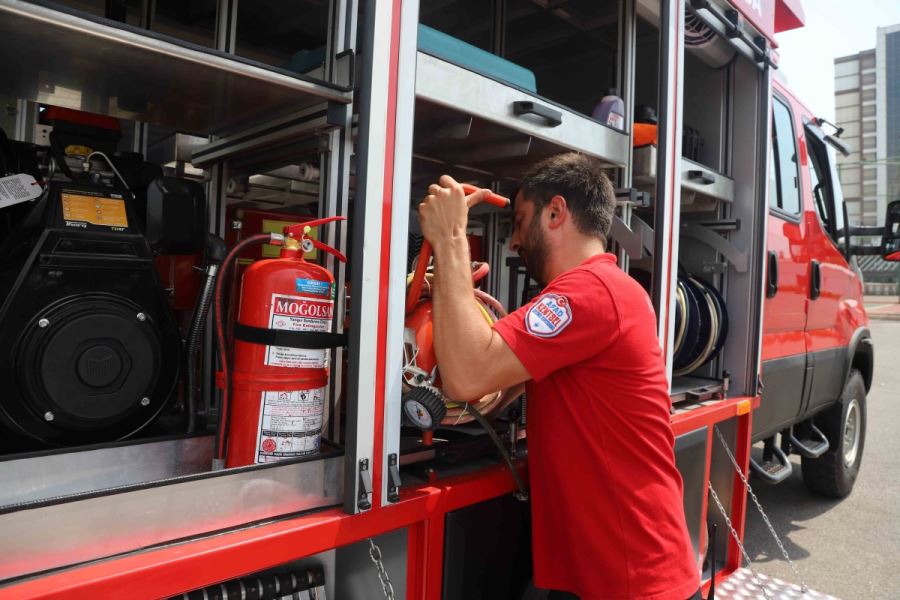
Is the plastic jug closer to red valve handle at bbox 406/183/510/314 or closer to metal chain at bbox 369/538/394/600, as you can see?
red valve handle at bbox 406/183/510/314

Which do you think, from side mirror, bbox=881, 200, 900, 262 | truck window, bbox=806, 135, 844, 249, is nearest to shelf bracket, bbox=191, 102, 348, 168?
truck window, bbox=806, 135, 844, 249

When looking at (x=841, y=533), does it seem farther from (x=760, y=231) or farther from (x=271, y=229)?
(x=271, y=229)

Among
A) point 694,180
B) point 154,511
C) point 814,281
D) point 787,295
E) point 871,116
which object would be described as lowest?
point 154,511

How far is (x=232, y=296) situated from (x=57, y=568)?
774 millimetres

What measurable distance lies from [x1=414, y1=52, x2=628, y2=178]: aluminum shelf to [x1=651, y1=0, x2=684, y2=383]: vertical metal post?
0.16 meters

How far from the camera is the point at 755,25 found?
273 centimetres

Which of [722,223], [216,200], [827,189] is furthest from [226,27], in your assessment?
[827,189]

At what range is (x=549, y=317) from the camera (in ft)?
4.87

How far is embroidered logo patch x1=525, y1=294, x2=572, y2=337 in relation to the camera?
148 cm

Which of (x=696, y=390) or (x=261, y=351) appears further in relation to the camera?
(x=696, y=390)

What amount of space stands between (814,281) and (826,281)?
0.26 m

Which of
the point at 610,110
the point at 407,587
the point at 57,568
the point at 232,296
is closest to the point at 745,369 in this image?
the point at 610,110

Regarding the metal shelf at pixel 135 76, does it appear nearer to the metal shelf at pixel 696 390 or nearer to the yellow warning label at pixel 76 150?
the yellow warning label at pixel 76 150

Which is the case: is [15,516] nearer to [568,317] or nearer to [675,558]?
[568,317]
